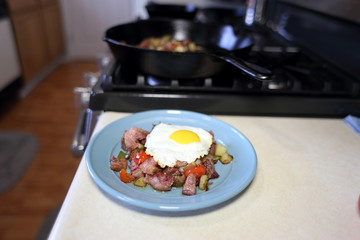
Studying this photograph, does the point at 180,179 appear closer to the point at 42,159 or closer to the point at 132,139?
the point at 132,139

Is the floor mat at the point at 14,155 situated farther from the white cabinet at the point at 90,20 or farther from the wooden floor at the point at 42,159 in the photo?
the white cabinet at the point at 90,20

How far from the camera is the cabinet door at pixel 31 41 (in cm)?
286

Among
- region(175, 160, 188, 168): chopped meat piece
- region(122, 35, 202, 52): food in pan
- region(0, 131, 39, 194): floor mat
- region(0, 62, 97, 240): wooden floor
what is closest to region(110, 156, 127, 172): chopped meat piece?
region(175, 160, 188, 168): chopped meat piece

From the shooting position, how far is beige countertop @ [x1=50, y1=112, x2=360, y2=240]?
0.47 m

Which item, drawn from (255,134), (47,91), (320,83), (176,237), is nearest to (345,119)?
(320,83)

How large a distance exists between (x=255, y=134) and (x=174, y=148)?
29cm

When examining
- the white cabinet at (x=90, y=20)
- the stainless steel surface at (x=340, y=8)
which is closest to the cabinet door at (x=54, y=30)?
the white cabinet at (x=90, y=20)

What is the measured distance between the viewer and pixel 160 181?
0.54 m

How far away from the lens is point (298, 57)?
119 centimetres

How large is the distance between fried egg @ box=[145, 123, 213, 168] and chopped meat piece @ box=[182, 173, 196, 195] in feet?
0.15

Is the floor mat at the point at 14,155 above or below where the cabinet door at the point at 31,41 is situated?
below

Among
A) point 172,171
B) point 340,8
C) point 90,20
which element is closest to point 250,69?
point 172,171

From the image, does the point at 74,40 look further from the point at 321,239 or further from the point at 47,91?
the point at 321,239

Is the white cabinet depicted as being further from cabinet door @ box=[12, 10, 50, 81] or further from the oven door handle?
the oven door handle
